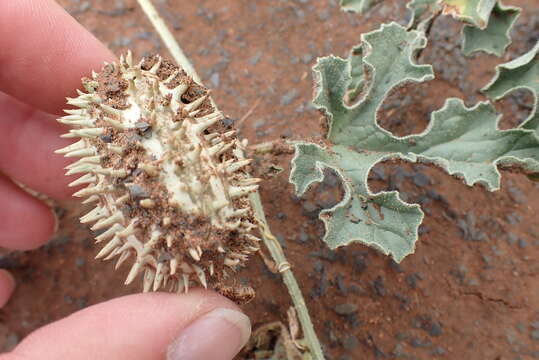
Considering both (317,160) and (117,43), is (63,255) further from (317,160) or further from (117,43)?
(317,160)

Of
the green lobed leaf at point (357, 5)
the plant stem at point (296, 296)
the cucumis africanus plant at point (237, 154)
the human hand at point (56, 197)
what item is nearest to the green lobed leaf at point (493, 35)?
the cucumis africanus plant at point (237, 154)

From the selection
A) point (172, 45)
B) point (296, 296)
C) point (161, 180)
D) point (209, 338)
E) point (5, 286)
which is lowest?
point (209, 338)

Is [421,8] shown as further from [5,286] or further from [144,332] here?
[5,286]

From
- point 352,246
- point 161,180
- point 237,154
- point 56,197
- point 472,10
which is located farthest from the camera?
point 56,197

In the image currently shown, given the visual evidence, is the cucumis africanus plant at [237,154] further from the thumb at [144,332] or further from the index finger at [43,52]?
the index finger at [43,52]

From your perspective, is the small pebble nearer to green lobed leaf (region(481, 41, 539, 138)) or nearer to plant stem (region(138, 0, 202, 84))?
green lobed leaf (region(481, 41, 539, 138))

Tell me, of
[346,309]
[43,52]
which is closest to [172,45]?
[43,52]

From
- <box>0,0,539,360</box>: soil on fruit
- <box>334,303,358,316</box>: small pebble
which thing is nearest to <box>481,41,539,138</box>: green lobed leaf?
<box>0,0,539,360</box>: soil on fruit
